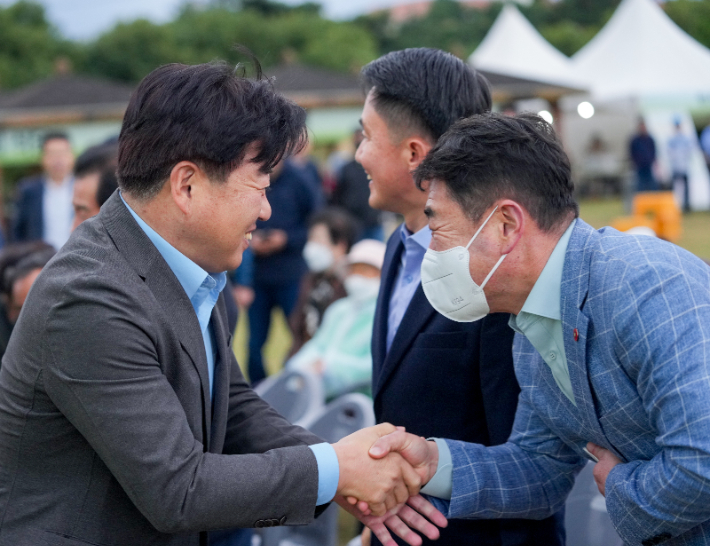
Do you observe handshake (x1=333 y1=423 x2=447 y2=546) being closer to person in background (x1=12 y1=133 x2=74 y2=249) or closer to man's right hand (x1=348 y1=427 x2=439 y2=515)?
man's right hand (x1=348 y1=427 x2=439 y2=515)

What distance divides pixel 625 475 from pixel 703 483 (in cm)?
23

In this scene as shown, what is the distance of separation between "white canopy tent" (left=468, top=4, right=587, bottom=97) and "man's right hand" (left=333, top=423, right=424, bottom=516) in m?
20.1

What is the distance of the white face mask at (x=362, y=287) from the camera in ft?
16.0

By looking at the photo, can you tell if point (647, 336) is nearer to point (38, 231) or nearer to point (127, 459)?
point (127, 459)

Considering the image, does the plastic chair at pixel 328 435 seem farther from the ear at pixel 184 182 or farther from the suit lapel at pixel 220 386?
the ear at pixel 184 182

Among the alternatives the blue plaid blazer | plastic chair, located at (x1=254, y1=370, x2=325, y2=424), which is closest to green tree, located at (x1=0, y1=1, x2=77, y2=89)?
plastic chair, located at (x1=254, y1=370, x2=325, y2=424)

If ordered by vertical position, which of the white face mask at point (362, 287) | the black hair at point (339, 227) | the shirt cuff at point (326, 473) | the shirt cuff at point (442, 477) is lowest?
the black hair at point (339, 227)

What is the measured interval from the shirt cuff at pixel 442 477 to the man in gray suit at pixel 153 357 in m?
0.32

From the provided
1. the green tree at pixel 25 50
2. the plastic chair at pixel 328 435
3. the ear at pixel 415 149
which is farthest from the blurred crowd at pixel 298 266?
the green tree at pixel 25 50

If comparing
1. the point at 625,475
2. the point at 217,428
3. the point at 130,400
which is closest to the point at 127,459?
the point at 130,400

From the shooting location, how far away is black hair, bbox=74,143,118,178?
10.7 ft

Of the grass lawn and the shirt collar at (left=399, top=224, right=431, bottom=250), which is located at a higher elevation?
the shirt collar at (left=399, top=224, right=431, bottom=250)

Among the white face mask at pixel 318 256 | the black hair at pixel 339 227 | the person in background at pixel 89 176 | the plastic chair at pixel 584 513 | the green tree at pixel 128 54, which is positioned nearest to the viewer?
the plastic chair at pixel 584 513

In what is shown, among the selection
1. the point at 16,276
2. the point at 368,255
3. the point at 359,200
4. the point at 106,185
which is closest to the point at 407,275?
the point at 106,185
